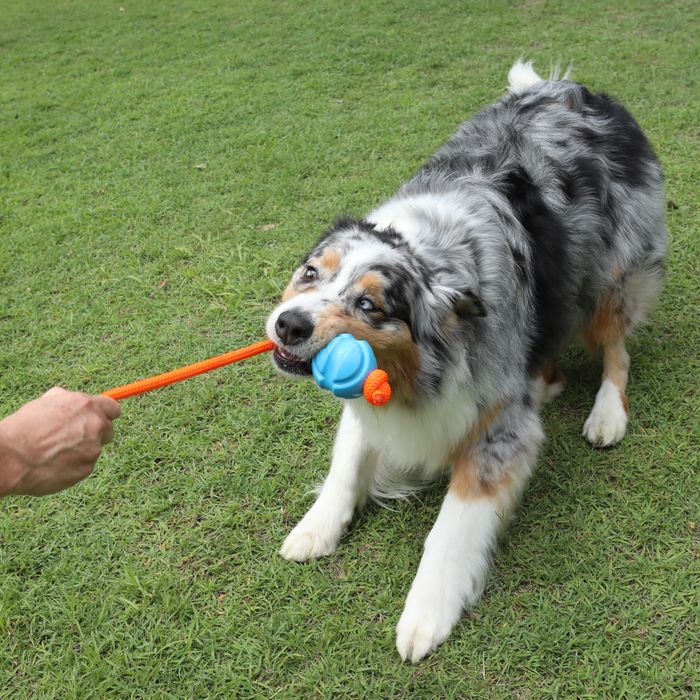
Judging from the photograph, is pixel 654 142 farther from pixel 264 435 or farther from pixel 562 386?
pixel 264 435

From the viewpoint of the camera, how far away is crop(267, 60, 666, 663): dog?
8.68 ft

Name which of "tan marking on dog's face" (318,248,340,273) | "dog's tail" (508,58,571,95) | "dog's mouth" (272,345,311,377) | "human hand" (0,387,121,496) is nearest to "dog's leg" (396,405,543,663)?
"dog's mouth" (272,345,311,377)

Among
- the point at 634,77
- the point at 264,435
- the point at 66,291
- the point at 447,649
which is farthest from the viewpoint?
the point at 634,77

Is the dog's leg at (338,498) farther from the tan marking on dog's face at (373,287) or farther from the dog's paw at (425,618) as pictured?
the tan marking on dog's face at (373,287)

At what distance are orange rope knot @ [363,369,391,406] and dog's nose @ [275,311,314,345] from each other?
275 mm

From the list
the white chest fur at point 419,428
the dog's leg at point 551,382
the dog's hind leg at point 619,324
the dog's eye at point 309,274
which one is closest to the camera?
the dog's eye at point 309,274

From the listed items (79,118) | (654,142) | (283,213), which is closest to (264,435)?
(283,213)

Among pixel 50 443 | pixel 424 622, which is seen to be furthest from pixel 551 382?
pixel 50 443

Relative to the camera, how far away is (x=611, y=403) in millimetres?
3545

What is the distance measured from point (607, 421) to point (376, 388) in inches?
63.6

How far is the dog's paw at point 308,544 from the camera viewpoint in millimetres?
2988

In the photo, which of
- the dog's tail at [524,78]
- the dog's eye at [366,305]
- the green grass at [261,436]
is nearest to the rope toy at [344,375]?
the dog's eye at [366,305]

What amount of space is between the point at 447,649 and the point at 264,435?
148 centimetres

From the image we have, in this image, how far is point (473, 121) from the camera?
3.78m
